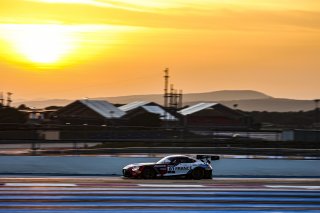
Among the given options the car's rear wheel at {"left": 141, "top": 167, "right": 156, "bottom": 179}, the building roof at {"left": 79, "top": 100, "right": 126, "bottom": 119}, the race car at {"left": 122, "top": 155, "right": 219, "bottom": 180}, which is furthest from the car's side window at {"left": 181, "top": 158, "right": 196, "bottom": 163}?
the building roof at {"left": 79, "top": 100, "right": 126, "bottom": 119}

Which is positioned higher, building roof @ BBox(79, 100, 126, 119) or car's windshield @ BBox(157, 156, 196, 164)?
building roof @ BBox(79, 100, 126, 119)

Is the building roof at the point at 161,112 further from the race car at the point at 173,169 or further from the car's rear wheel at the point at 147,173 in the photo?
the car's rear wheel at the point at 147,173

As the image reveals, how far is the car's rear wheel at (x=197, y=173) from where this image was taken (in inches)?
967

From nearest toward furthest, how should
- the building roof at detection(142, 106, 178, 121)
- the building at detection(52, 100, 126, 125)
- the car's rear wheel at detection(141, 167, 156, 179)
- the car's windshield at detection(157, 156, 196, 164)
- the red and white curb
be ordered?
the red and white curb → the car's rear wheel at detection(141, 167, 156, 179) → the car's windshield at detection(157, 156, 196, 164) → the building at detection(52, 100, 126, 125) → the building roof at detection(142, 106, 178, 121)

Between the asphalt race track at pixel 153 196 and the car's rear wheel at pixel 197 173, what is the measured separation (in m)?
2.48

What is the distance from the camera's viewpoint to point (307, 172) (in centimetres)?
2858

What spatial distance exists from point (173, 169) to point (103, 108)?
66.4 meters

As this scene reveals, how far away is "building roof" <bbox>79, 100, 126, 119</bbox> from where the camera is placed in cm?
8577

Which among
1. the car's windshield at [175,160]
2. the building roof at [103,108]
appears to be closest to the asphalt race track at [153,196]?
the car's windshield at [175,160]

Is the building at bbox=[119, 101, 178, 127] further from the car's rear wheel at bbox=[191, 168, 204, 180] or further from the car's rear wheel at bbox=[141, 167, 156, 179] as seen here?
the car's rear wheel at bbox=[141, 167, 156, 179]

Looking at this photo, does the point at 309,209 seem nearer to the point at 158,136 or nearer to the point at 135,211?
the point at 135,211

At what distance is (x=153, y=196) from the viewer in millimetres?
17250

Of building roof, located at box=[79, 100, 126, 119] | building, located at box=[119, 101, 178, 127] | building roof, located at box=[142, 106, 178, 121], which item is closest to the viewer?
building, located at box=[119, 101, 178, 127]

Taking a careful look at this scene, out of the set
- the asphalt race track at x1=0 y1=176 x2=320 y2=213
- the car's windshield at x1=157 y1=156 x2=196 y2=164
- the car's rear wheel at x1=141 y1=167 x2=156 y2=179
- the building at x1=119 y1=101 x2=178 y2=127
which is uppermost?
the building at x1=119 y1=101 x2=178 y2=127
